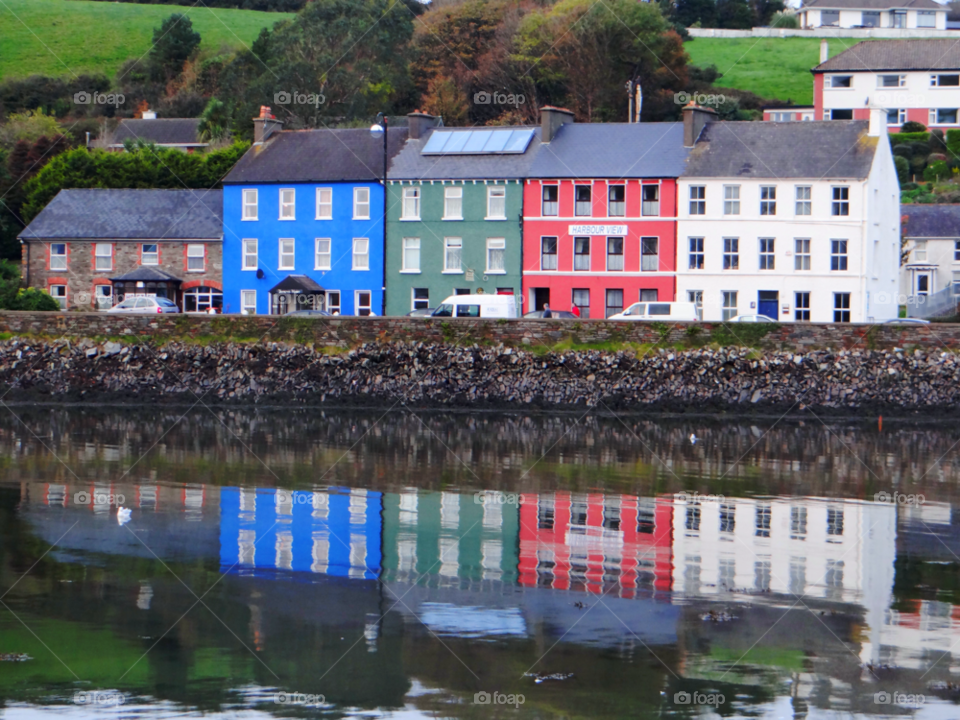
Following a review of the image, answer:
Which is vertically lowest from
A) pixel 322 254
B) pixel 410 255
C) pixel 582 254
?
pixel 582 254

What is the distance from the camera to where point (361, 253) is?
189 ft

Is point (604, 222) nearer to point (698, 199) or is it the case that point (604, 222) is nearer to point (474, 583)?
point (698, 199)

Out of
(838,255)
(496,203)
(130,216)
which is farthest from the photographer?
(130,216)

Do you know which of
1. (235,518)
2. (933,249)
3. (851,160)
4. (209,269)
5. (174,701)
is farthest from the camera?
(933,249)

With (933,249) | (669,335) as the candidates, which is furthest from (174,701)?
(933,249)

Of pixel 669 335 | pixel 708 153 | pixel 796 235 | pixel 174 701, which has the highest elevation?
pixel 708 153

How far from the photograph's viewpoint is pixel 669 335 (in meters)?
40.9

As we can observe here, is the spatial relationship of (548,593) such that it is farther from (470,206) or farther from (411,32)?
(411,32)

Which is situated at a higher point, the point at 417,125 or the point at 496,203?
the point at 417,125

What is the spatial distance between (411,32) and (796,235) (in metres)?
47.4

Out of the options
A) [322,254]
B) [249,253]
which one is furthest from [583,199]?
[249,253]

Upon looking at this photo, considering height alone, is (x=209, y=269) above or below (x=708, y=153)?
below

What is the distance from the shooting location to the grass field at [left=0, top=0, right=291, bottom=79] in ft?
374

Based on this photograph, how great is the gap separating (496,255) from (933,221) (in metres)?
27.5
